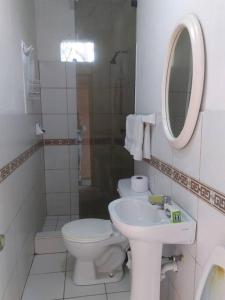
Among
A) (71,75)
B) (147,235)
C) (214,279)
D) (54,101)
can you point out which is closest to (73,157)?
(54,101)

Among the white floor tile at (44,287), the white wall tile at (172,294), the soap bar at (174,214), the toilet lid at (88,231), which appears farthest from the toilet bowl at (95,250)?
the soap bar at (174,214)

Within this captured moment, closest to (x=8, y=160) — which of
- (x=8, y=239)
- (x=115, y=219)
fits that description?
(x=8, y=239)

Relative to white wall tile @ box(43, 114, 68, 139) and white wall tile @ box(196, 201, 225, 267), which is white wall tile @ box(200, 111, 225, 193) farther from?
white wall tile @ box(43, 114, 68, 139)

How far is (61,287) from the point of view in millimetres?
1936

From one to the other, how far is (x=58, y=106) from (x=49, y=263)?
158 cm

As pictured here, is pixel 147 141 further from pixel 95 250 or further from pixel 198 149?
pixel 95 250

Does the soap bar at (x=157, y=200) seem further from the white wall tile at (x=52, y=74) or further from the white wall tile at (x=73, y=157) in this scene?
the white wall tile at (x=52, y=74)

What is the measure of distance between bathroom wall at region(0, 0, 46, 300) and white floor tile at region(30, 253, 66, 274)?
0.28 feet

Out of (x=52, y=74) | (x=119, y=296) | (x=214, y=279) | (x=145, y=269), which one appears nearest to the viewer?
(x=214, y=279)

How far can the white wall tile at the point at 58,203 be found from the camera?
3008 millimetres

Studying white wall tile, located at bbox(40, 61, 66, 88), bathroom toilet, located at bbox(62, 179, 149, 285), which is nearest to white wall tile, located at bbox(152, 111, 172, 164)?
bathroom toilet, located at bbox(62, 179, 149, 285)

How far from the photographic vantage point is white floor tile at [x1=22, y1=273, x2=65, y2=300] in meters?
1.85

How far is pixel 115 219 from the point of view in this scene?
1304 mm

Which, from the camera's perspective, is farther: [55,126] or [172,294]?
[55,126]
